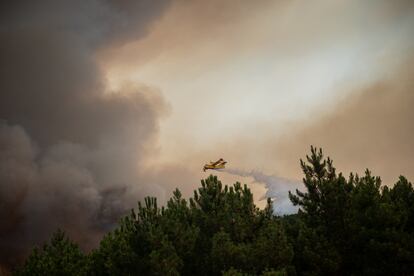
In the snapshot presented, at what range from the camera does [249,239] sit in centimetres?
2703

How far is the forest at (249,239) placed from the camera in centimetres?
2505

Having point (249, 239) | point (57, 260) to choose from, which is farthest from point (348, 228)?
point (57, 260)

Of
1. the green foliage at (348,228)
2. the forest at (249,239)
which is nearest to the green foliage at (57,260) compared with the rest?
the forest at (249,239)

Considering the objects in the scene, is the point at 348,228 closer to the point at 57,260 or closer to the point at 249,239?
the point at 249,239

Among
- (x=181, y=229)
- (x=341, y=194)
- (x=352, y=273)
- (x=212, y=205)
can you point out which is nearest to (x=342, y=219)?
(x=341, y=194)

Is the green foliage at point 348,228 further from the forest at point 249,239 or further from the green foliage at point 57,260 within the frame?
the green foliage at point 57,260

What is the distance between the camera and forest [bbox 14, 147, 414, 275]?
25047 millimetres

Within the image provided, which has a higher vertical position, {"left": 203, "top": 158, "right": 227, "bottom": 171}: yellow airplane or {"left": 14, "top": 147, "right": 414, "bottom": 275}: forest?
{"left": 203, "top": 158, "right": 227, "bottom": 171}: yellow airplane

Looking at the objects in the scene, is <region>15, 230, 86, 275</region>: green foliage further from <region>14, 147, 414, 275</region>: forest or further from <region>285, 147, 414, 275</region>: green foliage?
<region>285, 147, 414, 275</region>: green foliage

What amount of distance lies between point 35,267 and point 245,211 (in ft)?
49.7

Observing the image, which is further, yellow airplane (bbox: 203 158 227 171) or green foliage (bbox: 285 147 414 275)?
yellow airplane (bbox: 203 158 227 171)

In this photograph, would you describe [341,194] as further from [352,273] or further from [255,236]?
[255,236]

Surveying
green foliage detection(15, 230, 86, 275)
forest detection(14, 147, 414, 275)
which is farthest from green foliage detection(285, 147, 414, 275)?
green foliage detection(15, 230, 86, 275)

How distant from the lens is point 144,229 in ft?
88.5
